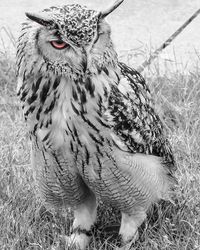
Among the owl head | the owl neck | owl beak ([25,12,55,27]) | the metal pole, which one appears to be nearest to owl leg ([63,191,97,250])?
the owl neck

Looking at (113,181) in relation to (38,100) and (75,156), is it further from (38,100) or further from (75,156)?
(38,100)

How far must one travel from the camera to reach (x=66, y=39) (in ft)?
9.50

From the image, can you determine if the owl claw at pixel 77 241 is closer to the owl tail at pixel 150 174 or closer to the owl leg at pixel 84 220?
the owl leg at pixel 84 220

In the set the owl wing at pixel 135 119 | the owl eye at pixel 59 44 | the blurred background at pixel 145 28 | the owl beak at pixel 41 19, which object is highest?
the owl beak at pixel 41 19

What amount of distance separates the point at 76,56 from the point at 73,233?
1.17 m

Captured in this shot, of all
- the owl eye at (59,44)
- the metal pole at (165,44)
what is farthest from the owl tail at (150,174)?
the metal pole at (165,44)

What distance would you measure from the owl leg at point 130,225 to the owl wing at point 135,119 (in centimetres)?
31

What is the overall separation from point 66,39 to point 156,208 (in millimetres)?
1291

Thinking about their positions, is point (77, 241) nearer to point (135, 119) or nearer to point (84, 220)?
point (84, 220)

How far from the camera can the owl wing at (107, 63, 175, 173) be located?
327 cm

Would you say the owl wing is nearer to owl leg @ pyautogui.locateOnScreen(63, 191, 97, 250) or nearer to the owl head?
the owl head

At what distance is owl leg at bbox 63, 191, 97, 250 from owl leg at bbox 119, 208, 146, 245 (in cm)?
19

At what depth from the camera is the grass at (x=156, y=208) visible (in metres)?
3.55

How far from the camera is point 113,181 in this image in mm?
3316
